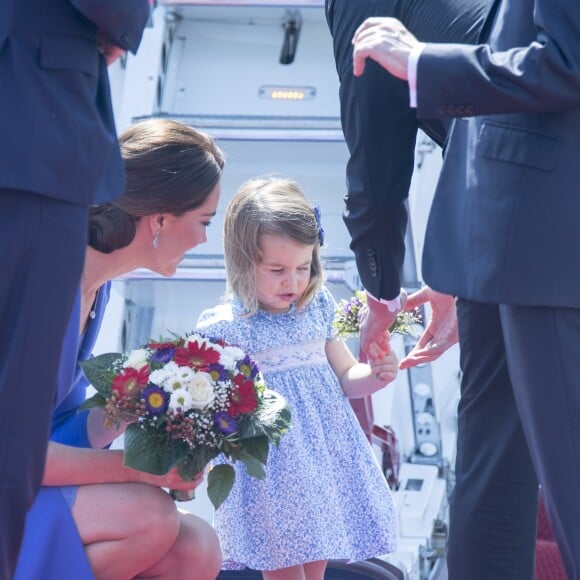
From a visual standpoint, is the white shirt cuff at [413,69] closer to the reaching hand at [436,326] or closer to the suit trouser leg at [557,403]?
the suit trouser leg at [557,403]

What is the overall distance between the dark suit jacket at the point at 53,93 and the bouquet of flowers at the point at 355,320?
133 centimetres

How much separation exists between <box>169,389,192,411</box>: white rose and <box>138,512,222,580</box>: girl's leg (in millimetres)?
353

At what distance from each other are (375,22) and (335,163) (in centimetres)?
238

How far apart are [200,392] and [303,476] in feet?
2.42

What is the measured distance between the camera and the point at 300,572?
320 cm

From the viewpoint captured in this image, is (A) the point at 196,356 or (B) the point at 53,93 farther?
(A) the point at 196,356

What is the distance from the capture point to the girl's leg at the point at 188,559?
2705mm

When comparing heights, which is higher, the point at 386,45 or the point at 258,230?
the point at 386,45

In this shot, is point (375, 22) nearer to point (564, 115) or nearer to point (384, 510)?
point (564, 115)

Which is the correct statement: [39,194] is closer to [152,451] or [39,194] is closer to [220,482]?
[152,451]

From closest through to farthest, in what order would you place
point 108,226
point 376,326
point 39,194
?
point 39,194, point 108,226, point 376,326

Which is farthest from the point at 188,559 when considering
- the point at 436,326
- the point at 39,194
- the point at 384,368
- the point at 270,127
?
the point at 270,127

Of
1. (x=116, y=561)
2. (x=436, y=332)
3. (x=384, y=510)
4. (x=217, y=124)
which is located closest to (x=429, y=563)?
(x=384, y=510)

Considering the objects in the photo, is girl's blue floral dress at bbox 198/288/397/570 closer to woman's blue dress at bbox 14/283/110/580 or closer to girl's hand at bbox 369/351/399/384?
girl's hand at bbox 369/351/399/384
